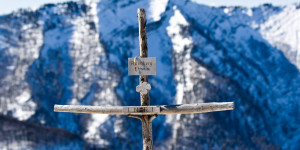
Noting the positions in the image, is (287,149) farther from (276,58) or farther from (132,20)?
(132,20)

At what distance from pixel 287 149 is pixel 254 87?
2755 mm

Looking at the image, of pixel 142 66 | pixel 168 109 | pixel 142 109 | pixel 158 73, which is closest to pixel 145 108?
pixel 142 109

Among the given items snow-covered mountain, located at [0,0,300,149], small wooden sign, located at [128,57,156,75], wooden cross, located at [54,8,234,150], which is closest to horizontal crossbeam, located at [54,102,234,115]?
wooden cross, located at [54,8,234,150]

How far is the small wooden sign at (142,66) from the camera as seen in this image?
348 cm

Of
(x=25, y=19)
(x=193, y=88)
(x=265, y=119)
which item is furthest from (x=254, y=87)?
(x=25, y=19)

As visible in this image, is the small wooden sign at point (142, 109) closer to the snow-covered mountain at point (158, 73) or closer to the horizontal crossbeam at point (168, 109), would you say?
the horizontal crossbeam at point (168, 109)

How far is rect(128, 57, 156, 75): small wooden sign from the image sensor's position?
3.48 meters

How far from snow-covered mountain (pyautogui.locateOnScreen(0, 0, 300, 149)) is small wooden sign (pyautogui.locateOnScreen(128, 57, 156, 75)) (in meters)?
13.4

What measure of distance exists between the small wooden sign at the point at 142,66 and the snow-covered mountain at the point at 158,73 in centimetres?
1337

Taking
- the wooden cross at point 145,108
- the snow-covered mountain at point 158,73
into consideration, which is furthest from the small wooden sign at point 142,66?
the snow-covered mountain at point 158,73

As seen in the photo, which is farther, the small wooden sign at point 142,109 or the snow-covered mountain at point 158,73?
the snow-covered mountain at point 158,73

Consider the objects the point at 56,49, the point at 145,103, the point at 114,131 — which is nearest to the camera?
the point at 145,103

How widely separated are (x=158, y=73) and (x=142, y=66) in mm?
14845

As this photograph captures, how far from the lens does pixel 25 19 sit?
19375 mm
